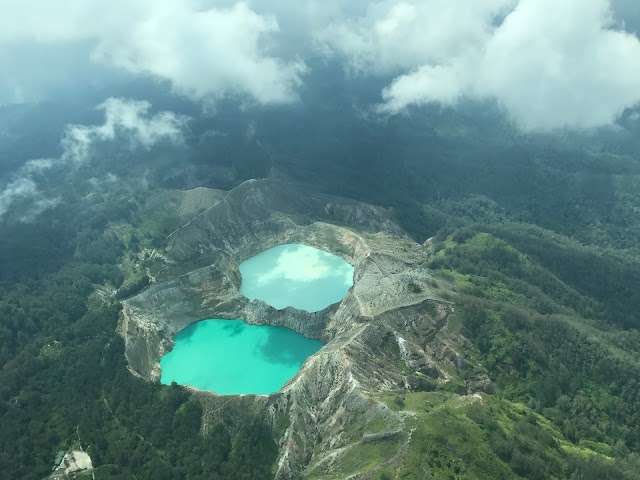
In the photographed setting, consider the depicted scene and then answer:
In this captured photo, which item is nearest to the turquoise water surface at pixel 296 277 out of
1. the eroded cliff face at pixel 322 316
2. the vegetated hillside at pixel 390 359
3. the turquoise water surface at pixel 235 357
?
the eroded cliff face at pixel 322 316

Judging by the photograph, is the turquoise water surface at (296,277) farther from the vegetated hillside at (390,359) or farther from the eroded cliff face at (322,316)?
the vegetated hillside at (390,359)

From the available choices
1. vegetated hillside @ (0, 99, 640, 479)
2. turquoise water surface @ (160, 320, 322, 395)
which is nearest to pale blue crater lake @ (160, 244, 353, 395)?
turquoise water surface @ (160, 320, 322, 395)

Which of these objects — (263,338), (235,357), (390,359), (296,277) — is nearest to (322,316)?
(263,338)

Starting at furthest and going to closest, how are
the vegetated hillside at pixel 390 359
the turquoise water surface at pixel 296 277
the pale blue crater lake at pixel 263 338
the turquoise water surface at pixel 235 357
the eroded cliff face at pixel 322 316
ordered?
1. the turquoise water surface at pixel 296 277
2. the pale blue crater lake at pixel 263 338
3. the turquoise water surface at pixel 235 357
4. the eroded cliff face at pixel 322 316
5. the vegetated hillside at pixel 390 359

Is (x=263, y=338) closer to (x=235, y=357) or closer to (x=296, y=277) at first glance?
(x=235, y=357)

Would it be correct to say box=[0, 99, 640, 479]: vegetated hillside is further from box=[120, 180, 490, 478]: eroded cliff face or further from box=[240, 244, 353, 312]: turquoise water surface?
box=[240, 244, 353, 312]: turquoise water surface

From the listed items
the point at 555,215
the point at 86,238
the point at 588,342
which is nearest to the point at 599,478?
the point at 588,342
